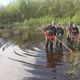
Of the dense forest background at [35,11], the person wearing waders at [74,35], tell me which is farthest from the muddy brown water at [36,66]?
the dense forest background at [35,11]

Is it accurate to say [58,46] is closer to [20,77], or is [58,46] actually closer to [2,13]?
[20,77]

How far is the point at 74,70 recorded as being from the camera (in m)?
11.6

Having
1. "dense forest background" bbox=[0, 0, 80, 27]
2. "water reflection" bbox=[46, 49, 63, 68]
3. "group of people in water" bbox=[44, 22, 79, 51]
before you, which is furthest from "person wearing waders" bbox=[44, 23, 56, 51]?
"dense forest background" bbox=[0, 0, 80, 27]

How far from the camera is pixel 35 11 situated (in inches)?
2862

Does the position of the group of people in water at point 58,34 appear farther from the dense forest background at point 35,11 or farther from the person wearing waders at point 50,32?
the dense forest background at point 35,11

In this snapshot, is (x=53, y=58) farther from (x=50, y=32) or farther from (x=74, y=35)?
(x=74, y=35)

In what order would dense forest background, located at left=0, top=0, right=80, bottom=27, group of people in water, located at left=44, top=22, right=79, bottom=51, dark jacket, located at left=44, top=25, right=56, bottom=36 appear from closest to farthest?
dark jacket, located at left=44, top=25, right=56, bottom=36, group of people in water, located at left=44, top=22, right=79, bottom=51, dense forest background, located at left=0, top=0, right=80, bottom=27

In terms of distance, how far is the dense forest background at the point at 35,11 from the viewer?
61.9 meters

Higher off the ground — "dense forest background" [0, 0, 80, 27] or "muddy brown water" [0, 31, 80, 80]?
"dense forest background" [0, 0, 80, 27]

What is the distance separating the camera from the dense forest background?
2436 inches

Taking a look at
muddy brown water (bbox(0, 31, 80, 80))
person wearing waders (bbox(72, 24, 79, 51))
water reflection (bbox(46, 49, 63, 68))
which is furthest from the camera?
person wearing waders (bbox(72, 24, 79, 51))

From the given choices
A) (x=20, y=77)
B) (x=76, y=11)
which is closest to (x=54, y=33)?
(x=20, y=77)

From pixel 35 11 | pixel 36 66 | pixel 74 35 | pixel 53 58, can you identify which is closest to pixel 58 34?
pixel 74 35

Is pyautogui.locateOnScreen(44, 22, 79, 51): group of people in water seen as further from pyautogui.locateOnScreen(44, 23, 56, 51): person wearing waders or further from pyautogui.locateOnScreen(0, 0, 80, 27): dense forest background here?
pyautogui.locateOnScreen(0, 0, 80, 27): dense forest background
